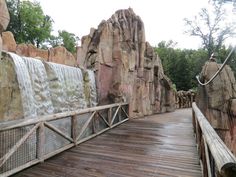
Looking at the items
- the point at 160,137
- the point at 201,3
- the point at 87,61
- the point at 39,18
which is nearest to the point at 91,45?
the point at 87,61

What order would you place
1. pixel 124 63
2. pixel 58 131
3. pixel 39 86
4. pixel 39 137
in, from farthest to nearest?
pixel 124 63
pixel 39 86
pixel 58 131
pixel 39 137

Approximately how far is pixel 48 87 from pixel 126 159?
3752 mm

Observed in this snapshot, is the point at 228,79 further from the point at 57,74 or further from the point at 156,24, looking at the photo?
the point at 156,24

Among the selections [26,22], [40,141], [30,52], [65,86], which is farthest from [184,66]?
[40,141]

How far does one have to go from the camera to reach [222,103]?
352 inches

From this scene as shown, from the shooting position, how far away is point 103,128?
7.05 metres

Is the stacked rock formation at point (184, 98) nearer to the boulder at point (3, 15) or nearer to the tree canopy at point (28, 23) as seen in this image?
the boulder at point (3, 15)

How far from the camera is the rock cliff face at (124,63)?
8.92 m

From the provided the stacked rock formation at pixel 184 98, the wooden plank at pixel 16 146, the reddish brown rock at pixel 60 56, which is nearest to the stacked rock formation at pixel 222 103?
the wooden plank at pixel 16 146

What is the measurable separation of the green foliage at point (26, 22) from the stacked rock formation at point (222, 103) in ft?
70.5

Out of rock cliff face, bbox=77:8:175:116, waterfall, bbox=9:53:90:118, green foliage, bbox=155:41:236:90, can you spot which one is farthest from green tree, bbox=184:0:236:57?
waterfall, bbox=9:53:90:118

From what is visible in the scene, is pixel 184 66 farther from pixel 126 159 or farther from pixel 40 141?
pixel 40 141

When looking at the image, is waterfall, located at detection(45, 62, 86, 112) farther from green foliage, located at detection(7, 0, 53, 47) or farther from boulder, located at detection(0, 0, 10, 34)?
green foliage, located at detection(7, 0, 53, 47)

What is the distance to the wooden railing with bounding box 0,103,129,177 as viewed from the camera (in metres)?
3.32
